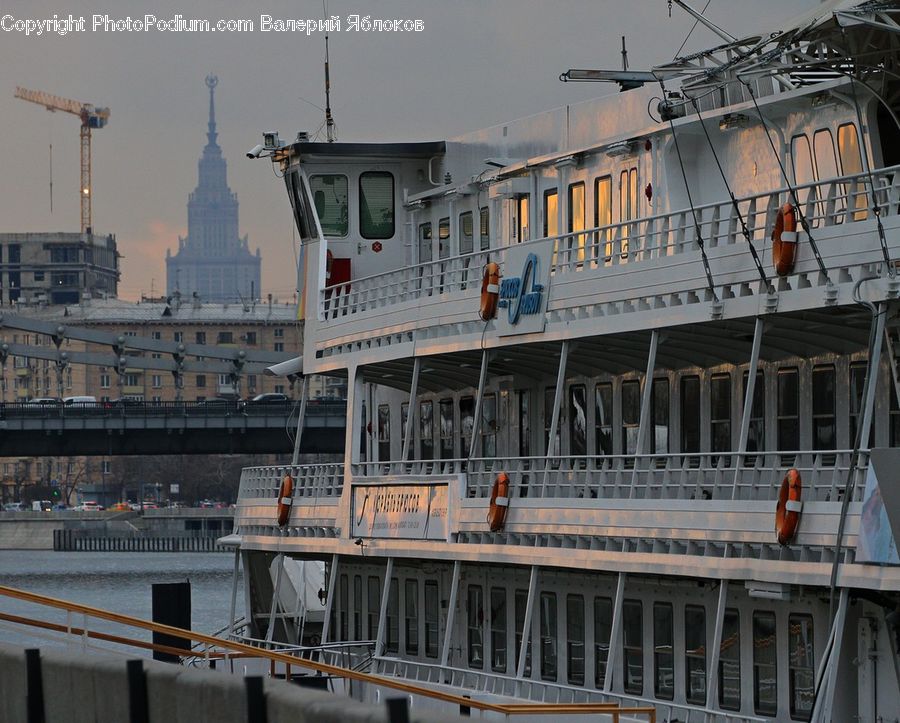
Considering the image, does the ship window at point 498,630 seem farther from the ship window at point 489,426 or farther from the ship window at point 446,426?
the ship window at point 446,426

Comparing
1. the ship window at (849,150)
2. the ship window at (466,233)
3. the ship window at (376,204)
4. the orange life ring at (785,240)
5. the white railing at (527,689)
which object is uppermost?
the ship window at (376,204)

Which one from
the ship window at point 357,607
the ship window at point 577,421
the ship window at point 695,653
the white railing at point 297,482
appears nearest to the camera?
the ship window at point 695,653

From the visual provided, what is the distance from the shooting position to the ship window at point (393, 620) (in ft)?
93.4

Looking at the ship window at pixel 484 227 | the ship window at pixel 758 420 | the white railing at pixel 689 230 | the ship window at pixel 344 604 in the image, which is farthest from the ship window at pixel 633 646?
the ship window at pixel 484 227

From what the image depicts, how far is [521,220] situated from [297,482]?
5.03 metres

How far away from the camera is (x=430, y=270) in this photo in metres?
30.9

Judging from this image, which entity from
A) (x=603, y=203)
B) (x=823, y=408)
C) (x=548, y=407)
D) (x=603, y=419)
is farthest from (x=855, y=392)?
(x=548, y=407)

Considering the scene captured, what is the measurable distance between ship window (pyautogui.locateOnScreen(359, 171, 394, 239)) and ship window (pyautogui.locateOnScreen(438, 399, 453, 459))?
117 inches

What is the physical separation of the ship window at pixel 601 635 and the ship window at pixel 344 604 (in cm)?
743

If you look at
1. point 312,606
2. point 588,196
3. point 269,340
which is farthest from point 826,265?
point 269,340

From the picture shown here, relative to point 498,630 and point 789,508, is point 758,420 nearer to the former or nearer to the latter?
point 789,508

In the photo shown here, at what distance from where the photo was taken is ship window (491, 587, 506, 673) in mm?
25453

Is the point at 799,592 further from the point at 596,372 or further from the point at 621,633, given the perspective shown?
the point at 596,372

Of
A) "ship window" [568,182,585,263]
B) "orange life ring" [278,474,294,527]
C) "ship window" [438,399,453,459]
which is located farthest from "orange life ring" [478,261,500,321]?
"orange life ring" [278,474,294,527]
